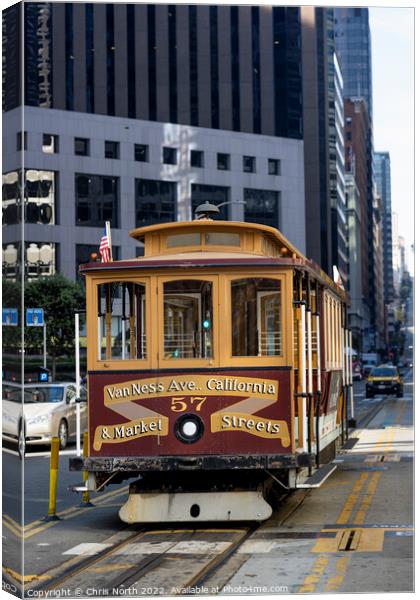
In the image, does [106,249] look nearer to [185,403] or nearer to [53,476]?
[53,476]

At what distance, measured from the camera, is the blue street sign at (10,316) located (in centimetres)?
1004

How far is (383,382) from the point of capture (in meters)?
43.9

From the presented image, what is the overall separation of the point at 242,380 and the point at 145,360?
3.38ft

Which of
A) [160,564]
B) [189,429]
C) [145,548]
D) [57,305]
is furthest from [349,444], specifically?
[160,564]

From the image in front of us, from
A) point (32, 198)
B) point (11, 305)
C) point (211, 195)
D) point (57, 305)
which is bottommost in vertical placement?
point (11, 305)

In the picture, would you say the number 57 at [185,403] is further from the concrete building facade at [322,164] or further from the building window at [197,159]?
the building window at [197,159]

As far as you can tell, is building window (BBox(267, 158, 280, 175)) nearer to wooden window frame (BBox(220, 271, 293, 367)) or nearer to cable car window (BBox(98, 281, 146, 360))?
cable car window (BBox(98, 281, 146, 360))

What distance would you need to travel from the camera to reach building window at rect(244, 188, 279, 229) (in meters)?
29.3

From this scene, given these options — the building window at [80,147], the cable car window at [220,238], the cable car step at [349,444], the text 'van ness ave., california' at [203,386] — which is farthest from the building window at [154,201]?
the text 'van ness ave., california' at [203,386]

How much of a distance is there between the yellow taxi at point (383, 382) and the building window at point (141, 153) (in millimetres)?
10934

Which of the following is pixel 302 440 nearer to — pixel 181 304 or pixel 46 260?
pixel 181 304

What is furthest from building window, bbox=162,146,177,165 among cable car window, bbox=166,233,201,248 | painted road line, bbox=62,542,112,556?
painted road line, bbox=62,542,112,556

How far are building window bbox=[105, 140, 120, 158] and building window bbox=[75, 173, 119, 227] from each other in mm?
756

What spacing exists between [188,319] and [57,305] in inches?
311
